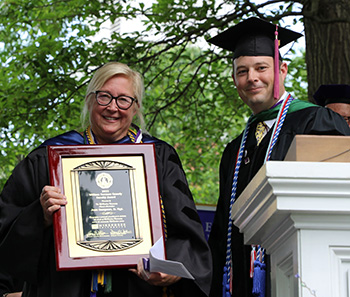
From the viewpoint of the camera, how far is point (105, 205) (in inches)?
169

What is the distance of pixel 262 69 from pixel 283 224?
2.50 meters

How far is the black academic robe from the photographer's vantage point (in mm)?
4965

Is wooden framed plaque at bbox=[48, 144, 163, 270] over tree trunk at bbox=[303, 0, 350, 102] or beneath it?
beneath

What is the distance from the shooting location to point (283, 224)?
3035mm

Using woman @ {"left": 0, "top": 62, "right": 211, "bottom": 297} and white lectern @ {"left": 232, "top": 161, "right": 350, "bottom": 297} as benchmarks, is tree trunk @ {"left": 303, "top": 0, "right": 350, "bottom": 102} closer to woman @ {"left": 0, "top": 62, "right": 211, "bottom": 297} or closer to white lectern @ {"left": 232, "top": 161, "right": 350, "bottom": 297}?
woman @ {"left": 0, "top": 62, "right": 211, "bottom": 297}

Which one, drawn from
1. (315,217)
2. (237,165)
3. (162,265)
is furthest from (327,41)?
(315,217)

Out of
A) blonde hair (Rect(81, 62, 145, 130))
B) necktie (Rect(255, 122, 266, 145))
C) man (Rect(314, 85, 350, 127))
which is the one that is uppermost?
man (Rect(314, 85, 350, 127))

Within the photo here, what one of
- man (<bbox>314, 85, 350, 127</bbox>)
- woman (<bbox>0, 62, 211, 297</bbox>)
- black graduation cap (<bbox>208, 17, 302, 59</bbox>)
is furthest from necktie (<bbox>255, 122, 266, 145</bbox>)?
man (<bbox>314, 85, 350, 127</bbox>)

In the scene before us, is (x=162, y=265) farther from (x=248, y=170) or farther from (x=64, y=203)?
(x=248, y=170)

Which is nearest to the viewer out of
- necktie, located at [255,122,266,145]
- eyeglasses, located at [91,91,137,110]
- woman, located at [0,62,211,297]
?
woman, located at [0,62,211,297]

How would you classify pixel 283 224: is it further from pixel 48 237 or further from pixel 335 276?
pixel 48 237

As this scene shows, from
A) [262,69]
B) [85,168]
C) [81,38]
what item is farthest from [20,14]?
[85,168]

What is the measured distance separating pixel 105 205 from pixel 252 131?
155 cm

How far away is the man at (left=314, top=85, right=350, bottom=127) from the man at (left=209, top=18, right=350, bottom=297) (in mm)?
1011
